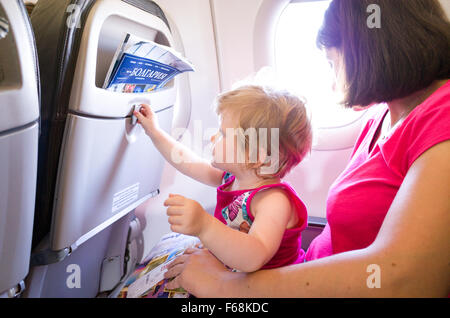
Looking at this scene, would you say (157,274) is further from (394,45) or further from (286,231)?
(394,45)

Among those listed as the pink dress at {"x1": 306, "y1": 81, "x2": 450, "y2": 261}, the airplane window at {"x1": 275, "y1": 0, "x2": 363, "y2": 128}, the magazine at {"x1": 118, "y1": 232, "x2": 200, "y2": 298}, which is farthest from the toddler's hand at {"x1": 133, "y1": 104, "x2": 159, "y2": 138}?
the airplane window at {"x1": 275, "y1": 0, "x2": 363, "y2": 128}

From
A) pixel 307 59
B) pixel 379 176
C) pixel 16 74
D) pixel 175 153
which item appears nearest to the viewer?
pixel 16 74

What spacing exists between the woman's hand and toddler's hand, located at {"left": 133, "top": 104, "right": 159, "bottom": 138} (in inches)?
17.8

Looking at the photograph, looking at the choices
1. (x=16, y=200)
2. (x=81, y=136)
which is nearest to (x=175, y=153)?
(x=81, y=136)

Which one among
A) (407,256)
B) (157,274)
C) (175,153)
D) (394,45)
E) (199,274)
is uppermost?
(394,45)

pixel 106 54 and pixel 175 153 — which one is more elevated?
pixel 106 54

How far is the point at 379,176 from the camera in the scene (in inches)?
34.9

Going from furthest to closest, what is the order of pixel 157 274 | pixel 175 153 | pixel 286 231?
pixel 175 153
pixel 157 274
pixel 286 231

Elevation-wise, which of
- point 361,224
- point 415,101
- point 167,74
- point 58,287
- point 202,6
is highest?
point 202,6

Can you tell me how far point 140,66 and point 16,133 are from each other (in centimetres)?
43

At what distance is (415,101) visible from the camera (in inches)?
37.0
